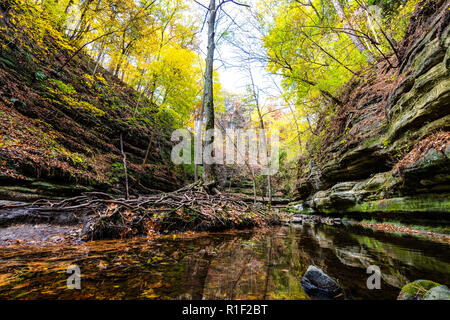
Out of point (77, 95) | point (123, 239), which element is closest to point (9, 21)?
point (77, 95)

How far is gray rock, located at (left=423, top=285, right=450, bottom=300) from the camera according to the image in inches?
43.3

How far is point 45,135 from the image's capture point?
6.21 meters

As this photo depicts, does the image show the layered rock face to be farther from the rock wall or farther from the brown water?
the rock wall

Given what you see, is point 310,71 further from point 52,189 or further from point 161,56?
point 52,189

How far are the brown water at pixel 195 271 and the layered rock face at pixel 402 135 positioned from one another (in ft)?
9.19

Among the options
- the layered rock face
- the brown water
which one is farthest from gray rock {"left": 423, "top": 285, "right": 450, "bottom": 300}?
the layered rock face

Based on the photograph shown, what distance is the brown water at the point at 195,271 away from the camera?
1.31 m

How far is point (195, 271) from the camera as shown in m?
1.78

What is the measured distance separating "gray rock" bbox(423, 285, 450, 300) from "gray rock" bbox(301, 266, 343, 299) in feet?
1.63

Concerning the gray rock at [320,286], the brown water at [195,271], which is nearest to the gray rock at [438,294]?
the brown water at [195,271]

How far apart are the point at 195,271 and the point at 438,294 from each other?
172cm
